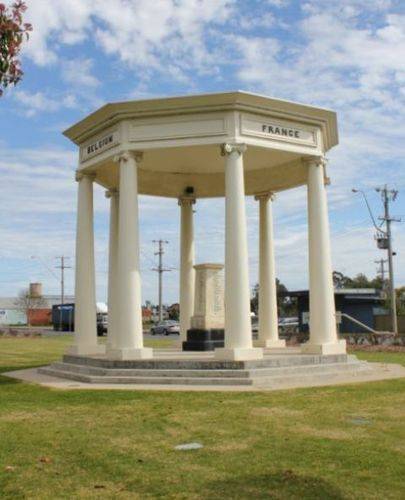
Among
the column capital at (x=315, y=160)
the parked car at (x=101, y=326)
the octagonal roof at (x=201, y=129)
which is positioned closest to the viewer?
the octagonal roof at (x=201, y=129)

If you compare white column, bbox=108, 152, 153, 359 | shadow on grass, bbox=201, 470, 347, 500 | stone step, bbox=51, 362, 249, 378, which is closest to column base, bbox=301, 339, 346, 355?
stone step, bbox=51, 362, 249, 378

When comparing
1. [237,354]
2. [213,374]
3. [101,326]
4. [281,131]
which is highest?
[281,131]

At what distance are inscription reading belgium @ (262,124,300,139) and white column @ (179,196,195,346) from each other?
7294 millimetres

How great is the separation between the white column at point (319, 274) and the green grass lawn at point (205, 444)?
14.0 feet

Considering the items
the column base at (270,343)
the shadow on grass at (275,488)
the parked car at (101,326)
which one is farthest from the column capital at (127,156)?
the parked car at (101,326)

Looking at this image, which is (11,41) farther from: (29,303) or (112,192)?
(29,303)

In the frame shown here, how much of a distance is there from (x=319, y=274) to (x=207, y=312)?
16.9ft

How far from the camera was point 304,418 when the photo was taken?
10852mm

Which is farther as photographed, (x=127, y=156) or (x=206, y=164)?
(x=206, y=164)

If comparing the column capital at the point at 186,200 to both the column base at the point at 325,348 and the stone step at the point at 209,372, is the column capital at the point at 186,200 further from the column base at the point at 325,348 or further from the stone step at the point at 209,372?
the stone step at the point at 209,372

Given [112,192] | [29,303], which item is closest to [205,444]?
[112,192]

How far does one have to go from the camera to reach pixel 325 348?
60.1ft

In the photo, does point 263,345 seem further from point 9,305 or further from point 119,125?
point 9,305

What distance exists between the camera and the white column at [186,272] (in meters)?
24.4
